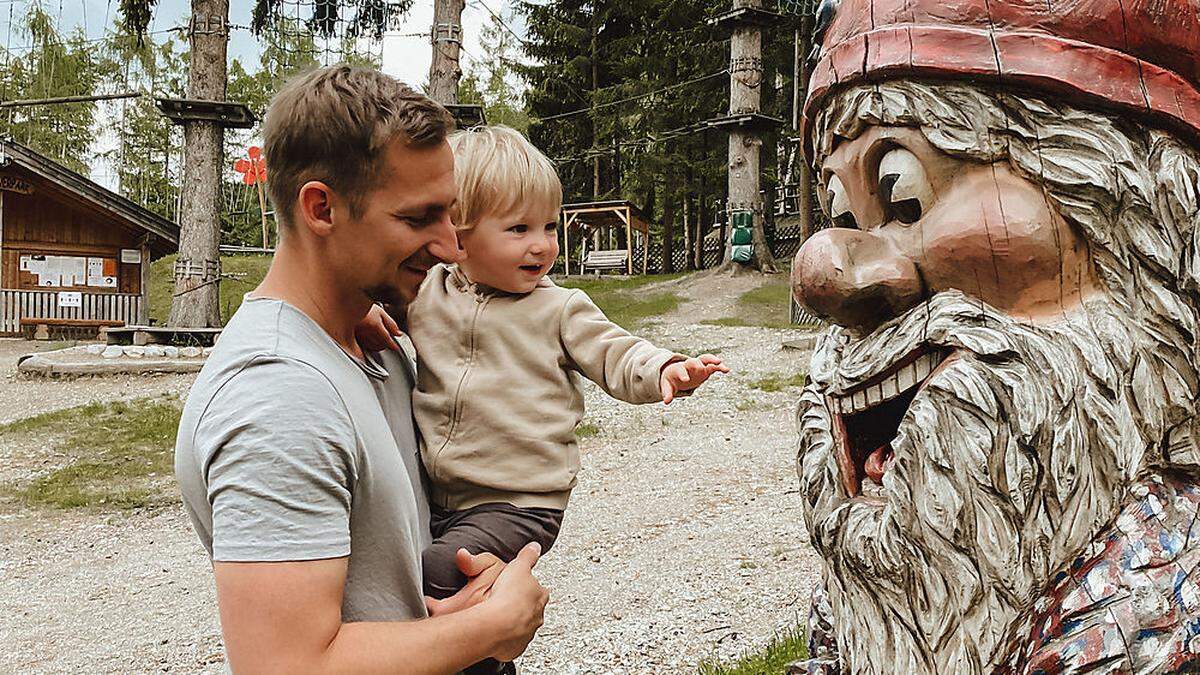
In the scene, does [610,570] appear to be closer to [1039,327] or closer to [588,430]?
[588,430]

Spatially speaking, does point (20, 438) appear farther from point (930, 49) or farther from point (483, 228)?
point (930, 49)

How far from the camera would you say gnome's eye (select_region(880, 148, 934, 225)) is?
4.65 feet

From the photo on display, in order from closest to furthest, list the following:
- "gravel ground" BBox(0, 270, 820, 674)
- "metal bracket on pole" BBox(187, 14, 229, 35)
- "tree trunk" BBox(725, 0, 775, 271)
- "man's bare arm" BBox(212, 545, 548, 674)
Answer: "man's bare arm" BBox(212, 545, 548, 674), "gravel ground" BBox(0, 270, 820, 674), "metal bracket on pole" BBox(187, 14, 229, 35), "tree trunk" BBox(725, 0, 775, 271)

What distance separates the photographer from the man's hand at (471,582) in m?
1.42

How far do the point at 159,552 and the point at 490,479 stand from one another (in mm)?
4475

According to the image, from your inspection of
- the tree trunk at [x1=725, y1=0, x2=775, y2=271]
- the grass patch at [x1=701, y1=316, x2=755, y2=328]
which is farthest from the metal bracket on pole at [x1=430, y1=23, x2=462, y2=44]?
the grass patch at [x1=701, y1=316, x2=755, y2=328]

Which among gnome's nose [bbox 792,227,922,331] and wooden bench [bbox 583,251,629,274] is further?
wooden bench [bbox 583,251,629,274]

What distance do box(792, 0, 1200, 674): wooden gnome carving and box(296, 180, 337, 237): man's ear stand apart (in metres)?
0.71

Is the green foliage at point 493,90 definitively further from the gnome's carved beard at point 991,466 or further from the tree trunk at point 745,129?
the gnome's carved beard at point 991,466

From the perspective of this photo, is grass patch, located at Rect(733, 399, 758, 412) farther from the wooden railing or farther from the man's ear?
the wooden railing

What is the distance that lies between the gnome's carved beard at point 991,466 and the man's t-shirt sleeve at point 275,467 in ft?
2.65

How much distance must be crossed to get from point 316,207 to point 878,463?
0.94 metres

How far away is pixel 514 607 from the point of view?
4.28 ft

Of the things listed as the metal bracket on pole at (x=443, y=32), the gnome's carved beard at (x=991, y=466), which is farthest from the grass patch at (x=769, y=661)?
the metal bracket on pole at (x=443, y=32)
